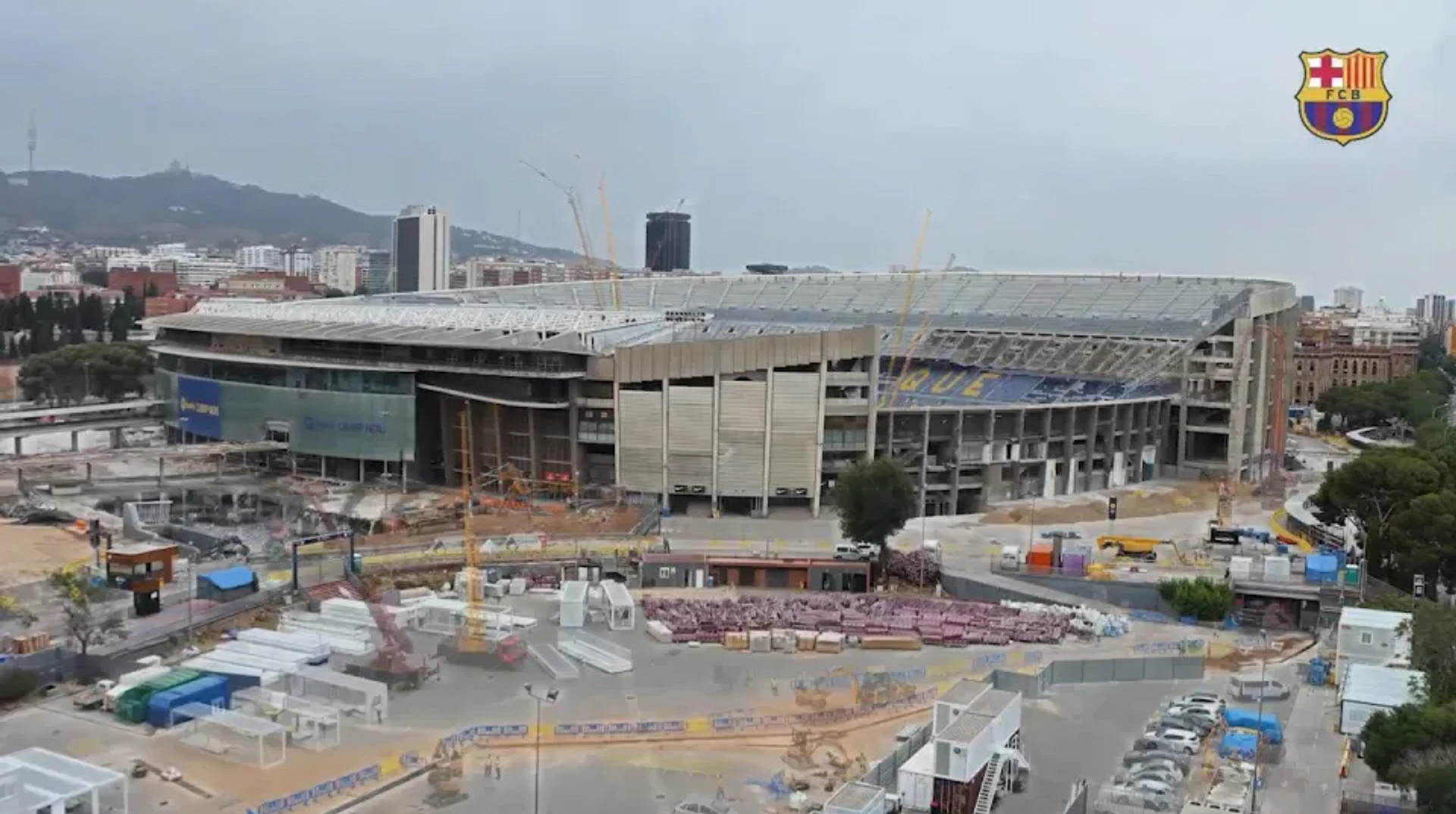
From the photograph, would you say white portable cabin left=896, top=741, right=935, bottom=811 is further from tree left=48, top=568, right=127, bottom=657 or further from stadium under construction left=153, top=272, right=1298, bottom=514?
stadium under construction left=153, top=272, right=1298, bottom=514

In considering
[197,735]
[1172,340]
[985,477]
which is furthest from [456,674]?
[1172,340]

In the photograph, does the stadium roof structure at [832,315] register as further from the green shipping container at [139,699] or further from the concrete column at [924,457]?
the green shipping container at [139,699]

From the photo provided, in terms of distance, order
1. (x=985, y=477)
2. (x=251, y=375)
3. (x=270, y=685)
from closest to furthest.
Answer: (x=270, y=685) < (x=985, y=477) < (x=251, y=375)

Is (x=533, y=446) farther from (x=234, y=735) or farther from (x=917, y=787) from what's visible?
(x=917, y=787)

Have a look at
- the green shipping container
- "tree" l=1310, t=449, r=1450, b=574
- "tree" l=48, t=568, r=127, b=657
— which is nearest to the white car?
"tree" l=1310, t=449, r=1450, b=574

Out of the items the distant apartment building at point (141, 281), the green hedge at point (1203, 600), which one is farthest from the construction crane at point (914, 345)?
the distant apartment building at point (141, 281)

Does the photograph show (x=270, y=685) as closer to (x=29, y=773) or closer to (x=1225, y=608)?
(x=29, y=773)

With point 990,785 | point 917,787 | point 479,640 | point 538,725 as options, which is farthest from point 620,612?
point 990,785
